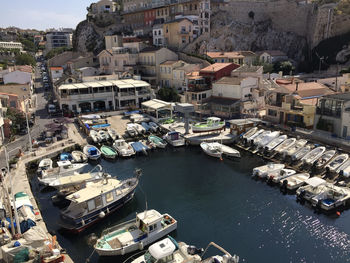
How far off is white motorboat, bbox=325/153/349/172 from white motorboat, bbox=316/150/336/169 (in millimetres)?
448

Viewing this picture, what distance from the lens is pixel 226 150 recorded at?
34.3 m

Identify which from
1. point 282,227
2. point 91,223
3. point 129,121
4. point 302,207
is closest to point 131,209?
point 91,223

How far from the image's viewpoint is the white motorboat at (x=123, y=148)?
112 ft

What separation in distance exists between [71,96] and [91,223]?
101ft

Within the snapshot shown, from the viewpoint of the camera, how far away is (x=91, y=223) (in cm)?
2152

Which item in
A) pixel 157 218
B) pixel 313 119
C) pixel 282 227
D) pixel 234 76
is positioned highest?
pixel 234 76

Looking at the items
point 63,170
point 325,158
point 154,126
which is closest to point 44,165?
point 63,170

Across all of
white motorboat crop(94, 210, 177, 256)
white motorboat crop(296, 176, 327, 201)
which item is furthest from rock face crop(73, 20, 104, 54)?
white motorboat crop(296, 176, 327, 201)

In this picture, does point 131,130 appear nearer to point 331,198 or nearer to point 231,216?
point 231,216

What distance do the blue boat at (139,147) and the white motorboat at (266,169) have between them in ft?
44.6

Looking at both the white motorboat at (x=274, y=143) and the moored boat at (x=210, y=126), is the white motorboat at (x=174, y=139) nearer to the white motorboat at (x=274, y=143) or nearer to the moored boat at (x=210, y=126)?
the moored boat at (x=210, y=126)

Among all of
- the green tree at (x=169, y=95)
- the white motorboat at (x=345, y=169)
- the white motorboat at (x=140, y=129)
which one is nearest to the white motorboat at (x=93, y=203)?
the white motorboat at (x=140, y=129)

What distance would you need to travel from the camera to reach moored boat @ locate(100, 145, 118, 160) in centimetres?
3372

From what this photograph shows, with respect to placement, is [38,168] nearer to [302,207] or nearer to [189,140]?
[189,140]
